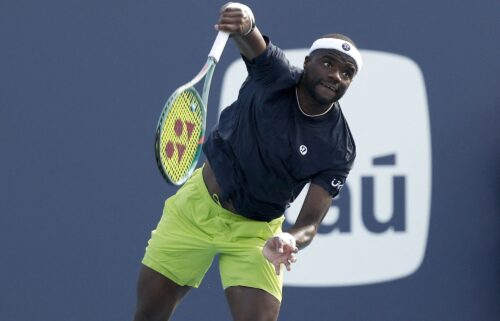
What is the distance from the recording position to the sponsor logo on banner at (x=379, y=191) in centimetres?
646

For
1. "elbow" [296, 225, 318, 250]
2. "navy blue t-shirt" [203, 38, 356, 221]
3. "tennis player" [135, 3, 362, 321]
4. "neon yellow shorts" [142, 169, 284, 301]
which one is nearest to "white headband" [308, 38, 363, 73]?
"tennis player" [135, 3, 362, 321]

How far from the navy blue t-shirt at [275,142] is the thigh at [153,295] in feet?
1.71

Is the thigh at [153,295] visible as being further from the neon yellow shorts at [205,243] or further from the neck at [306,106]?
the neck at [306,106]

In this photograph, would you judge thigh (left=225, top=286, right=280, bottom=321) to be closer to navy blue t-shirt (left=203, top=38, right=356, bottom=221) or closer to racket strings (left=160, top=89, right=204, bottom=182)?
navy blue t-shirt (left=203, top=38, right=356, bottom=221)

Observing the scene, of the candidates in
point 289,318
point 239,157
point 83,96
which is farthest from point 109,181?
point 239,157

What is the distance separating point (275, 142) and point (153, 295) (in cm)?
92

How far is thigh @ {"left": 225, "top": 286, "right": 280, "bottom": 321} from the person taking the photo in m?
4.86

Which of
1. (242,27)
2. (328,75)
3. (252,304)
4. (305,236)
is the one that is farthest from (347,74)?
(252,304)

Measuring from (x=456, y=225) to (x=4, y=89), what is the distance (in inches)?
102

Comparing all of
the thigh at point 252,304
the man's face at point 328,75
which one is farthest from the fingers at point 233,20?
the thigh at point 252,304

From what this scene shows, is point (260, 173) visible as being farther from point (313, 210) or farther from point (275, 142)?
point (313, 210)

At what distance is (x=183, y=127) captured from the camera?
15.6ft

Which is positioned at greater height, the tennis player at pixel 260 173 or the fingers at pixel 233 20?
the fingers at pixel 233 20

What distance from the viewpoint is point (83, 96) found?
6398 mm
